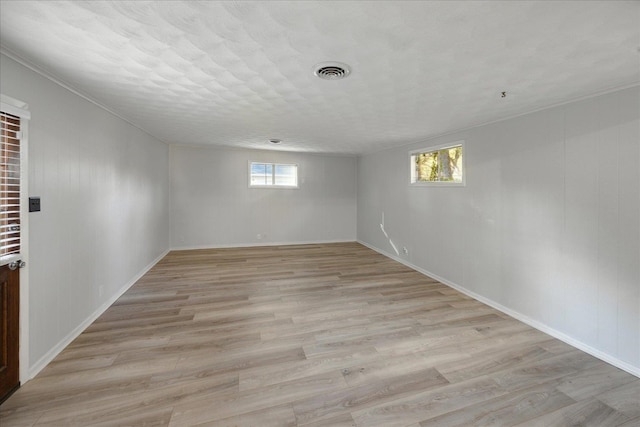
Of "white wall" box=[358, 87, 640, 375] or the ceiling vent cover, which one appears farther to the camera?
"white wall" box=[358, 87, 640, 375]

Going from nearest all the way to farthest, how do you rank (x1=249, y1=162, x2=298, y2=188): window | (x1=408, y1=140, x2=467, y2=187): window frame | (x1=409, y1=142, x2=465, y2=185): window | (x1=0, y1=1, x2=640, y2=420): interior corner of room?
(x1=0, y1=1, x2=640, y2=420): interior corner of room
(x1=408, y1=140, x2=467, y2=187): window frame
(x1=409, y1=142, x2=465, y2=185): window
(x1=249, y1=162, x2=298, y2=188): window

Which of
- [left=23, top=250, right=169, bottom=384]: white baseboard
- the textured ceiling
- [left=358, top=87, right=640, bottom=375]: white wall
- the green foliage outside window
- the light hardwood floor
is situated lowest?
the light hardwood floor

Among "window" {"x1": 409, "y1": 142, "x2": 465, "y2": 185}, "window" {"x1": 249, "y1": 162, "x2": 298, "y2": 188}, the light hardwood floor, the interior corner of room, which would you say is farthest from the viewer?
"window" {"x1": 249, "y1": 162, "x2": 298, "y2": 188}

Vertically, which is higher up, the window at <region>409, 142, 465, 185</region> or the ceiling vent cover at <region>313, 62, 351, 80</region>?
the ceiling vent cover at <region>313, 62, 351, 80</region>

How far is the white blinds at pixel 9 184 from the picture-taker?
1754 mm

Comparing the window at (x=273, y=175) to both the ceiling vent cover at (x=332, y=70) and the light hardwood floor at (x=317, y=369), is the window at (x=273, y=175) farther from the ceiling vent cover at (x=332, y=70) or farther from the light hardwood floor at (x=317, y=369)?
the ceiling vent cover at (x=332, y=70)

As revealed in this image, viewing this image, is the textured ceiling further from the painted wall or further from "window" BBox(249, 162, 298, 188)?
"window" BBox(249, 162, 298, 188)

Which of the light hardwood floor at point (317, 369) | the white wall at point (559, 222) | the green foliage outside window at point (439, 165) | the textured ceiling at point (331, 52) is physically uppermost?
the textured ceiling at point (331, 52)

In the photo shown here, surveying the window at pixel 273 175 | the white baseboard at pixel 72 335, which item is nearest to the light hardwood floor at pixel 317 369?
the white baseboard at pixel 72 335

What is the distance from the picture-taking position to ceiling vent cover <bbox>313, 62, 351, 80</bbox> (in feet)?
6.40

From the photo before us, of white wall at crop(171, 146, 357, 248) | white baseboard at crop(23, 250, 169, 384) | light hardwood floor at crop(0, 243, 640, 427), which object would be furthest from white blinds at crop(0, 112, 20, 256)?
white wall at crop(171, 146, 357, 248)

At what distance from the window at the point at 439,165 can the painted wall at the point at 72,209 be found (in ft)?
14.9

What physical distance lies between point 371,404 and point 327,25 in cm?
237

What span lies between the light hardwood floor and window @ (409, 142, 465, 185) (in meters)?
1.80
